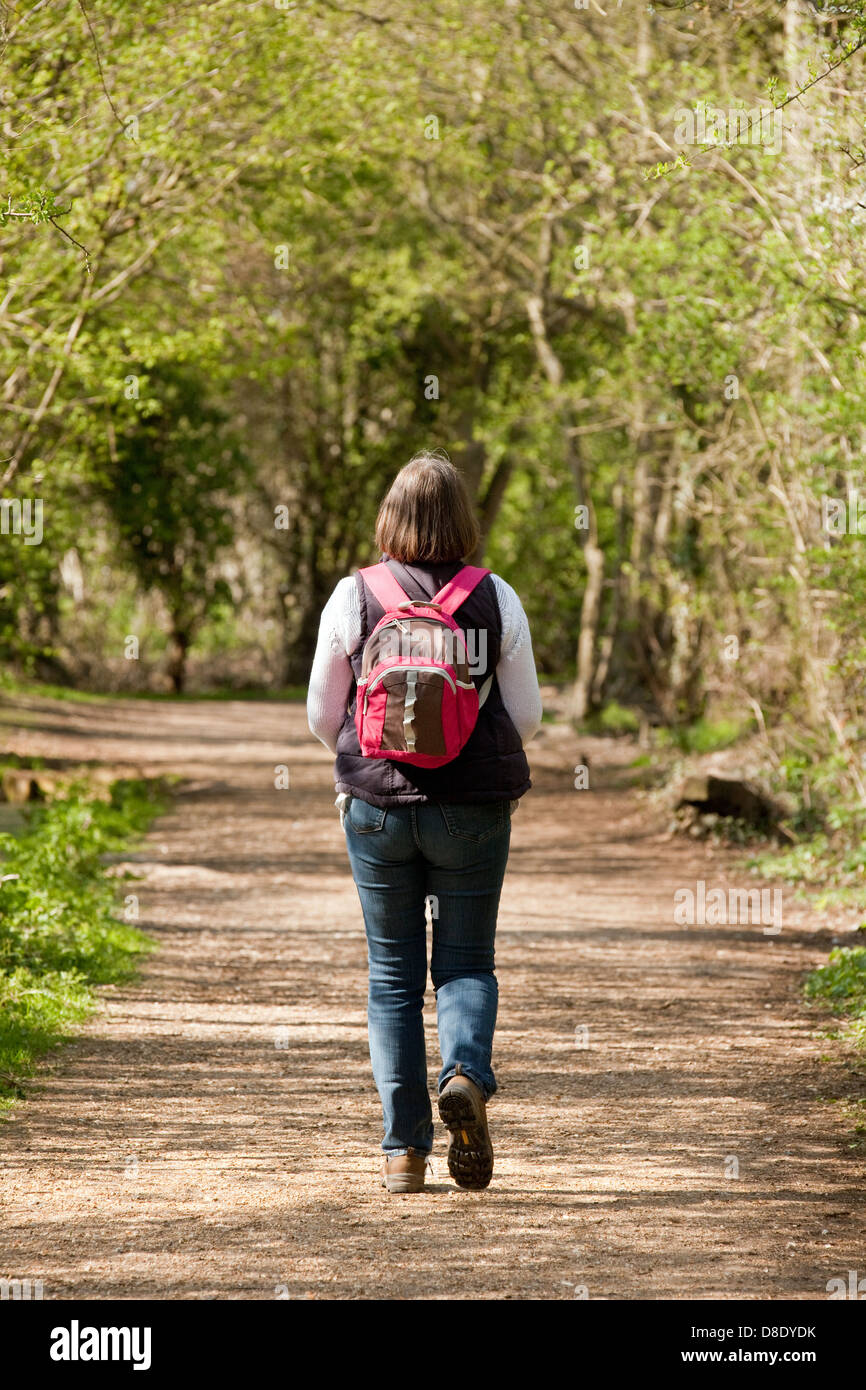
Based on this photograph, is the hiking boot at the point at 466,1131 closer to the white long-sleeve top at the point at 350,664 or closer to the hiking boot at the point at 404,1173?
the hiking boot at the point at 404,1173

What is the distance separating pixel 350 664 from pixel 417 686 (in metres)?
0.34

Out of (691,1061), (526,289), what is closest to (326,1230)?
(691,1061)

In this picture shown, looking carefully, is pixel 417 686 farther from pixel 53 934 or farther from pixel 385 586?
pixel 53 934

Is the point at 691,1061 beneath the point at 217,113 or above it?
beneath

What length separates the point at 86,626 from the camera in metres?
27.4

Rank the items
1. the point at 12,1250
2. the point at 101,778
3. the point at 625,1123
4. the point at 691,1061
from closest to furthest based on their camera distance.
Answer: the point at 12,1250 < the point at 625,1123 < the point at 691,1061 < the point at 101,778

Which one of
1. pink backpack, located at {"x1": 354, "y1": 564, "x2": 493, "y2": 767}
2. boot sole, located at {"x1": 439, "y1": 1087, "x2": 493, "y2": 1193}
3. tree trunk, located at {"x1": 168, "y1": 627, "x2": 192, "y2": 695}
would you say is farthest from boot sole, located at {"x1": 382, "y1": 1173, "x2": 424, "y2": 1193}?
tree trunk, located at {"x1": 168, "y1": 627, "x2": 192, "y2": 695}

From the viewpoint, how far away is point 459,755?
14.1 feet

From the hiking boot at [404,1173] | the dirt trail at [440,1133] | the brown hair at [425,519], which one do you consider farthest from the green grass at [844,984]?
the brown hair at [425,519]

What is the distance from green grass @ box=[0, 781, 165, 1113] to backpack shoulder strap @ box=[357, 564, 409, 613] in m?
2.44

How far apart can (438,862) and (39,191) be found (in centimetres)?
358

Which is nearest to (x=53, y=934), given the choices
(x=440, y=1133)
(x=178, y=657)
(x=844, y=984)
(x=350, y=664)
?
(x=440, y=1133)

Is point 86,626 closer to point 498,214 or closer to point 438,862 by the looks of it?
point 498,214

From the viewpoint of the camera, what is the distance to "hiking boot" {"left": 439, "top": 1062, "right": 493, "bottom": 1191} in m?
4.22
